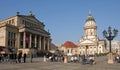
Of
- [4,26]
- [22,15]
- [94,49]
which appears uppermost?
[22,15]

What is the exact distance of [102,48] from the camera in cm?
15438

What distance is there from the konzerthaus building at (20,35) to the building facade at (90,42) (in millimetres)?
65292

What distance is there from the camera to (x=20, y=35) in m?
82.9

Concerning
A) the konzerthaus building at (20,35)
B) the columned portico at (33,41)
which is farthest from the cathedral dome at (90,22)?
the konzerthaus building at (20,35)

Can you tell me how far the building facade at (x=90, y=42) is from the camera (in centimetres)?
15312

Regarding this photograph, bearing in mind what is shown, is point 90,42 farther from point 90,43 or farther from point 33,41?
point 33,41

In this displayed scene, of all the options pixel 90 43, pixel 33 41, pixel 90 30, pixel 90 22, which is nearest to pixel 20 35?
pixel 33 41

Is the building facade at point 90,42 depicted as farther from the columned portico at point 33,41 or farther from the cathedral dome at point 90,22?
the columned portico at point 33,41

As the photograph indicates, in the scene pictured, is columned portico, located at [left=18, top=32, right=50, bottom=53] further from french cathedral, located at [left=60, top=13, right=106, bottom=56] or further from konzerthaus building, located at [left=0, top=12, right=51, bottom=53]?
french cathedral, located at [left=60, top=13, right=106, bottom=56]

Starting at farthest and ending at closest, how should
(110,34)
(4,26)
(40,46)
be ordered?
(40,46) < (4,26) < (110,34)

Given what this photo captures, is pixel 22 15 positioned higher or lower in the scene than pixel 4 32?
higher

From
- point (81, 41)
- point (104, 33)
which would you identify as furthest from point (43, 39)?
point (81, 41)

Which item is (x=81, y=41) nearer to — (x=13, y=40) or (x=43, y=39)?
(x=43, y=39)

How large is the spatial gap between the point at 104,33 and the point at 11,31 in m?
43.3
